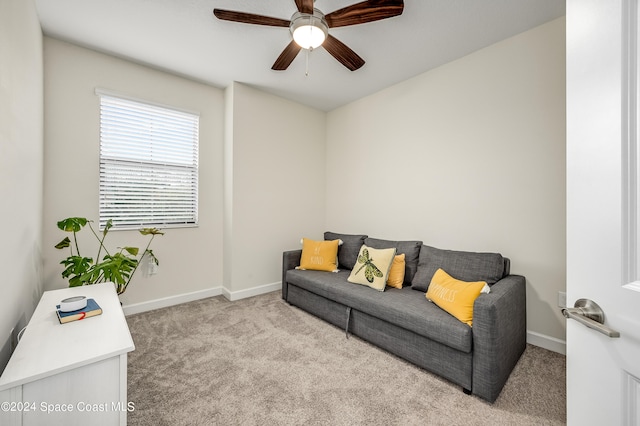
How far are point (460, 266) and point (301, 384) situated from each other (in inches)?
63.6

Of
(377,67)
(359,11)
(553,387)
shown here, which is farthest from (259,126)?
(553,387)

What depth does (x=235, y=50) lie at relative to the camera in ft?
8.64

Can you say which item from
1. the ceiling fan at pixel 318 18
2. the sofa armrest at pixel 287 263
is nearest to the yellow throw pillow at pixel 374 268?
the sofa armrest at pixel 287 263

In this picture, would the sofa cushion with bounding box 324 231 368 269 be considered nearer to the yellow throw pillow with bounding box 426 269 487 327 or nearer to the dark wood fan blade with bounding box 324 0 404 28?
the yellow throw pillow with bounding box 426 269 487 327

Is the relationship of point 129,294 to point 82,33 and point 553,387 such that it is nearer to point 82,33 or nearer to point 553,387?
point 82,33

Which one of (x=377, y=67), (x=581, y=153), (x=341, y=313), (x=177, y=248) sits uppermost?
(x=377, y=67)

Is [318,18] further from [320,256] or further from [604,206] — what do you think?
[320,256]

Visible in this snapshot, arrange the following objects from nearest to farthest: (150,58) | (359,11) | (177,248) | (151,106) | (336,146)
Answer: (359,11), (150,58), (151,106), (177,248), (336,146)

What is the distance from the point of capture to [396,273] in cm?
266

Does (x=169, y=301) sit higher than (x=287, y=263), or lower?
lower

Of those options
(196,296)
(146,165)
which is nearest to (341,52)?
(146,165)

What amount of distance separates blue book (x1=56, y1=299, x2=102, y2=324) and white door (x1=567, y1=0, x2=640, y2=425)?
6.85 ft

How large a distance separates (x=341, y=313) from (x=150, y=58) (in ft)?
10.7

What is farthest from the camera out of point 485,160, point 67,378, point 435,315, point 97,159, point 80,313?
point 97,159
